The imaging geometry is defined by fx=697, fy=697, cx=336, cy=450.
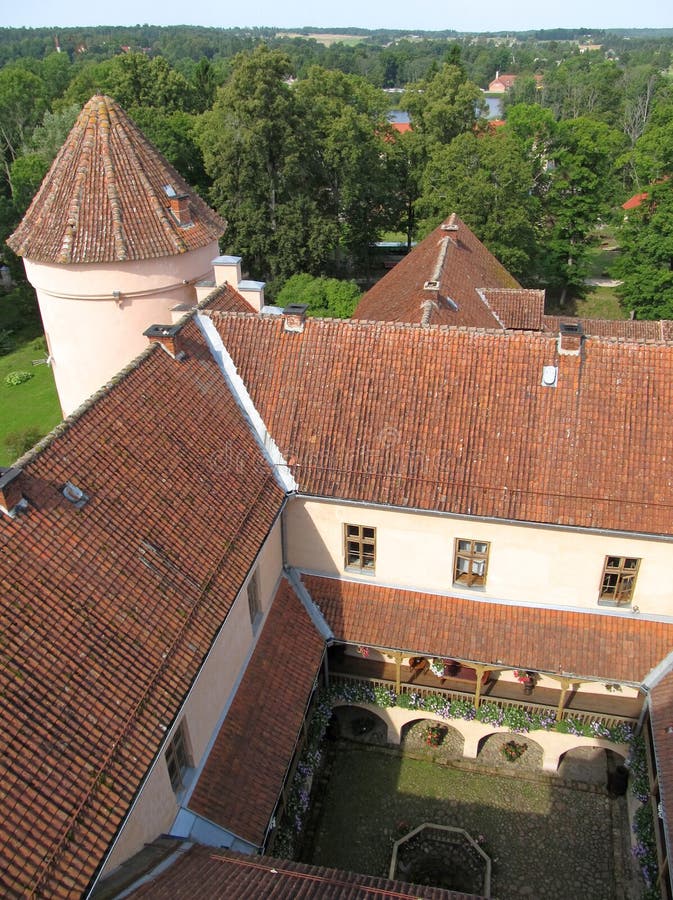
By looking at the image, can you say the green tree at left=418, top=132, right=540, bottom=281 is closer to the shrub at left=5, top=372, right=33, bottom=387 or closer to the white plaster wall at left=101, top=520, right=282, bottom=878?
the shrub at left=5, top=372, right=33, bottom=387

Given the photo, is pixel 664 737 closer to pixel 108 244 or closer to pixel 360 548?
pixel 360 548

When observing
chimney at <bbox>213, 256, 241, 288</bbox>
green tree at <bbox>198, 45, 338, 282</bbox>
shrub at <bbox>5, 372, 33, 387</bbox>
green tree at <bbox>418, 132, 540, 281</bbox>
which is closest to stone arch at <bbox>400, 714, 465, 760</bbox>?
chimney at <bbox>213, 256, 241, 288</bbox>

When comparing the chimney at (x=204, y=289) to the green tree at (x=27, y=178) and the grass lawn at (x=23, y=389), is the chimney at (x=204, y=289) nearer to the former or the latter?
the grass lawn at (x=23, y=389)

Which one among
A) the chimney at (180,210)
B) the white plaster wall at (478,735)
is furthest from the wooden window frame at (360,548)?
the chimney at (180,210)

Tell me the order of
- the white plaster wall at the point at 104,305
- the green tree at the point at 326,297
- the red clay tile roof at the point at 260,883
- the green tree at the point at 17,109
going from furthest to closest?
the green tree at the point at 17,109, the green tree at the point at 326,297, the white plaster wall at the point at 104,305, the red clay tile roof at the point at 260,883

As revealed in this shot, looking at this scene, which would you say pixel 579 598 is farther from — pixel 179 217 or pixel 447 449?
pixel 179 217

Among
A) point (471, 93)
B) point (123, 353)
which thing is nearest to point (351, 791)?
point (123, 353)
